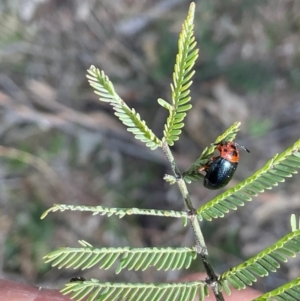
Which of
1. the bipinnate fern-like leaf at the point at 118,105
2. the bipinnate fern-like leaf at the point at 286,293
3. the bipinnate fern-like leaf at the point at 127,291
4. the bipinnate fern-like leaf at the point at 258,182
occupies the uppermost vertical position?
the bipinnate fern-like leaf at the point at 118,105

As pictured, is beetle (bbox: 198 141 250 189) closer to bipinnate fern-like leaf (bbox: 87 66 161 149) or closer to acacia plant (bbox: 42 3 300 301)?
acacia plant (bbox: 42 3 300 301)

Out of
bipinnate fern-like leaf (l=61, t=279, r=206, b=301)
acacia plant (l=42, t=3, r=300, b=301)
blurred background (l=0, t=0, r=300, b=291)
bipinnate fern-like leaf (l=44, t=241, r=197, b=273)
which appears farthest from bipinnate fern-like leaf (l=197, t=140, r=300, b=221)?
blurred background (l=0, t=0, r=300, b=291)

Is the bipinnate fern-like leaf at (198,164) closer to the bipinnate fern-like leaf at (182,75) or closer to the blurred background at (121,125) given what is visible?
the bipinnate fern-like leaf at (182,75)

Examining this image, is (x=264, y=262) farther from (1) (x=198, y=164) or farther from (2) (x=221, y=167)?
(2) (x=221, y=167)

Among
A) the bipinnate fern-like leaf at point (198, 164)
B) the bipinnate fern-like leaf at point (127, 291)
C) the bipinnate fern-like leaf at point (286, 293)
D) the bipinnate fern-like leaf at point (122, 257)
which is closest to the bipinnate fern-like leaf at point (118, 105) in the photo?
the bipinnate fern-like leaf at point (198, 164)

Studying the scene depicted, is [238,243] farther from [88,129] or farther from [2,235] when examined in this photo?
[2,235]

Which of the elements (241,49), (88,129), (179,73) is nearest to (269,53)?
(241,49)
